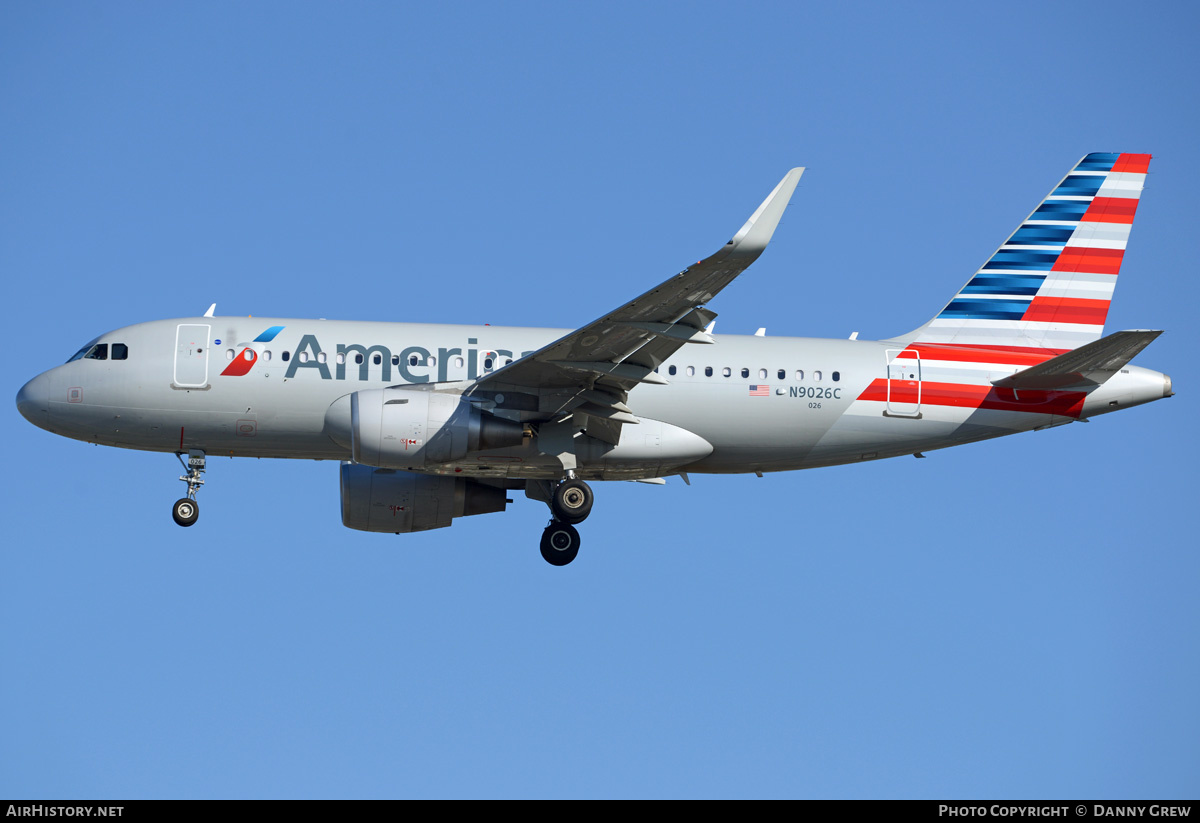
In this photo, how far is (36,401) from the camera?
29.5m

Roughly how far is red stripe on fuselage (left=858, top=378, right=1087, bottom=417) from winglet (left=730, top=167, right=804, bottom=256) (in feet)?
26.9

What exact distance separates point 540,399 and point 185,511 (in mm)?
8175

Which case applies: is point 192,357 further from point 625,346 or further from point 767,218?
point 767,218

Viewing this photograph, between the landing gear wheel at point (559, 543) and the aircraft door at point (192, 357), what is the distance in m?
8.09

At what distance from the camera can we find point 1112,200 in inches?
1315

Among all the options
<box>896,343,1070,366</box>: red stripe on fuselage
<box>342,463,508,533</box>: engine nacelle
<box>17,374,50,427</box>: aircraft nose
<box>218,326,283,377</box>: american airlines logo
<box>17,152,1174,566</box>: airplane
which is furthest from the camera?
<box>342,463,508,533</box>: engine nacelle

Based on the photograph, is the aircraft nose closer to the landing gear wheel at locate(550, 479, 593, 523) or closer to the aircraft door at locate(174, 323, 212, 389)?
the aircraft door at locate(174, 323, 212, 389)

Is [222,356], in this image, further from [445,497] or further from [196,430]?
[445,497]

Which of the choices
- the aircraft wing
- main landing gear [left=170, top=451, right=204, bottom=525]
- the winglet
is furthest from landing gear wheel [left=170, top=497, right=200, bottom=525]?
the winglet

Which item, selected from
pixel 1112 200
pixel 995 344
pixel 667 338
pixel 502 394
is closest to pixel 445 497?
pixel 502 394

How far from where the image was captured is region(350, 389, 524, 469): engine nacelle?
27.2 meters

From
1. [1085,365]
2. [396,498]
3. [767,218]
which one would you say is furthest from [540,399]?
[1085,365]

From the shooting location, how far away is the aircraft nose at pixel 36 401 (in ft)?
96.6
